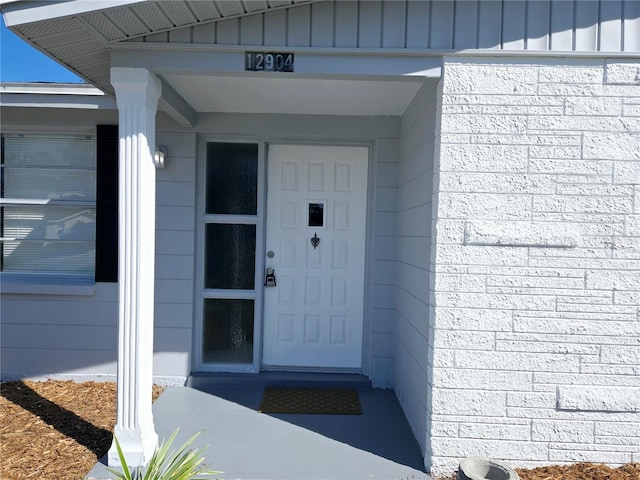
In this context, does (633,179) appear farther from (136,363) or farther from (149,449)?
(149,449)

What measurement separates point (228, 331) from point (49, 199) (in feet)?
7.15

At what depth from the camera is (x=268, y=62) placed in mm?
2945

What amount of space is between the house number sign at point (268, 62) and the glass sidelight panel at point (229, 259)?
1.90m

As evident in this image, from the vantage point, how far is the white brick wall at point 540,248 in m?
2.94

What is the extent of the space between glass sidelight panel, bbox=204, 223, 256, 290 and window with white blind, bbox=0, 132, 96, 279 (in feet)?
3.79

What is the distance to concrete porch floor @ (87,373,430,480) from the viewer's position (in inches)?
118

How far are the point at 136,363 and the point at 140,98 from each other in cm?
167

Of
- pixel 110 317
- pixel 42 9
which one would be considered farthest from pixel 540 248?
pixel 110 317

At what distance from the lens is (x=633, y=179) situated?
9.61 ft

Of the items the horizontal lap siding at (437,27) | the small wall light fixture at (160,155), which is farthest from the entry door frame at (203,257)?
the horizontal lap siding at (437,27)

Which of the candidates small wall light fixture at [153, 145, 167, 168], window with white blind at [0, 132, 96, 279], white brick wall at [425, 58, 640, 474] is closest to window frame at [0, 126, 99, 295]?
window with white blind at [0, 132, 96, 279]

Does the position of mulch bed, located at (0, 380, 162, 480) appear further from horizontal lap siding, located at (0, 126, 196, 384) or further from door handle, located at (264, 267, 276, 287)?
door handle, located at (264, 267, 276, 287)

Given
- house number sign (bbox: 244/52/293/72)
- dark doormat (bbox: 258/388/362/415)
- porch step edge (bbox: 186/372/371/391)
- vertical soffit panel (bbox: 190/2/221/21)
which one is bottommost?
dark doormat (bbox: 258/388/362/415)

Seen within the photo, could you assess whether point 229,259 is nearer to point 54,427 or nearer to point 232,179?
point 232,179
